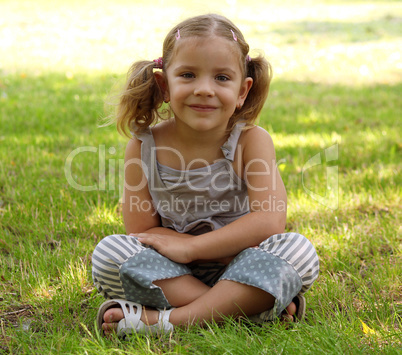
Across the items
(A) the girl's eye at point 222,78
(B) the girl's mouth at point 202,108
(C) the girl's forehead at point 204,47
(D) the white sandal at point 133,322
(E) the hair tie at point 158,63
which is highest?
(C) the girl's forehead at point 204,47

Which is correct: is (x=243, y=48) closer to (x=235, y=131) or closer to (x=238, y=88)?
(x=238, y=88)

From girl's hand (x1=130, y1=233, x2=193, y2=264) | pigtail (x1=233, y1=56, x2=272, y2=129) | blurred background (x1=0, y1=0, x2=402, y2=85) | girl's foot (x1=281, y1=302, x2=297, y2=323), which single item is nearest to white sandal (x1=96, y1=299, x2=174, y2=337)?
girl's hand (x1=130, y1=233, x2=193, y2=264)

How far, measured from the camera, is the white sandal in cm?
202

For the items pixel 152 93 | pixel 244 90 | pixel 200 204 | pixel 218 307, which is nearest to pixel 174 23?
pixel 152 93

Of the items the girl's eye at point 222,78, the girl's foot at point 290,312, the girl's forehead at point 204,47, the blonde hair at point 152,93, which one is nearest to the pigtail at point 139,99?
the blonde hair at point 152,93

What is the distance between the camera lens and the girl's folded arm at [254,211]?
2242mm

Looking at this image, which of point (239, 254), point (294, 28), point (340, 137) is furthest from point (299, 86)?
point (294, 28)

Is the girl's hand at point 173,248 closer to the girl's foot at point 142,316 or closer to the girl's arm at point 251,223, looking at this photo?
the girl's arm at point 251,223

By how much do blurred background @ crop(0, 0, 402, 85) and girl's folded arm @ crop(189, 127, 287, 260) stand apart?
712mm

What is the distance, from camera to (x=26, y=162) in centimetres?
391

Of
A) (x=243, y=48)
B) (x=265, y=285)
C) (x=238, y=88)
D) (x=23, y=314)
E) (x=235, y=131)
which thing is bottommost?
(x=23, y=314)

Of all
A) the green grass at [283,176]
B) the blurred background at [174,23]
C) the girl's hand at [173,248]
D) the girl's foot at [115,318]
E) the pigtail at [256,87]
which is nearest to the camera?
the green grass at [283,176]

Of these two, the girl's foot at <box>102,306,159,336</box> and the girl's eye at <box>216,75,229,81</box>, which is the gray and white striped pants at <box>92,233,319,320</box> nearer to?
the girl's foot at <box>102,306,159,336</box>

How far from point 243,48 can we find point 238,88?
18 centimetres
